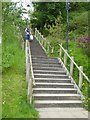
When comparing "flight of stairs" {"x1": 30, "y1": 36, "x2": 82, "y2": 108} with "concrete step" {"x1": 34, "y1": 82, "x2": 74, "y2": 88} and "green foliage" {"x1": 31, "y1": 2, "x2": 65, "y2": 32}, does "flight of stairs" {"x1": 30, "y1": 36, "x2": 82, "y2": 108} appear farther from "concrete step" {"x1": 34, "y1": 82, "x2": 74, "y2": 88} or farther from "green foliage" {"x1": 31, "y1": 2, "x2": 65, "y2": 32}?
"green foliage" {"x1": 31, "y1": 2, "x2": 65, "y2": 32}

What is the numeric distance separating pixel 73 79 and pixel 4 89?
345cm

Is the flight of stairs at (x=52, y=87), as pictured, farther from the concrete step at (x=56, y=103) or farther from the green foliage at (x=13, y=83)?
the green foliage at (x=13, y=83)

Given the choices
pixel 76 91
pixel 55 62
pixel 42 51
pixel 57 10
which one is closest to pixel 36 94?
pixel 76 91

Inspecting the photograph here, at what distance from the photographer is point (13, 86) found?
36.6ft

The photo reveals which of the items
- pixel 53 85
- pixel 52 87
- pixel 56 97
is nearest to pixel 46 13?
pixel 53 85

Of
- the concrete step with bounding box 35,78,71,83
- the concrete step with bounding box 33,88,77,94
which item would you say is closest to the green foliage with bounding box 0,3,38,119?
the concrete step with bounding box 33,88,77,94

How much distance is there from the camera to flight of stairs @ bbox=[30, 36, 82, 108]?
10.6 meters

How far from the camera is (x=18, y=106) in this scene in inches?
356

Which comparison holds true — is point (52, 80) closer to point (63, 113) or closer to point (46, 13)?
point (63, 113)

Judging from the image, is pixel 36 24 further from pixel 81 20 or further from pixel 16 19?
pixel 16 19

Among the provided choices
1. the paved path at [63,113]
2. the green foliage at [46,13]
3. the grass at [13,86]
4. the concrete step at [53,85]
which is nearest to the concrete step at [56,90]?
the concrete step at [53,85]

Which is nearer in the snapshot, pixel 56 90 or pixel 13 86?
pixel 13 86

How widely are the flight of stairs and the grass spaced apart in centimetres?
62

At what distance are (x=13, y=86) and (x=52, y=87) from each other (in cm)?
176
